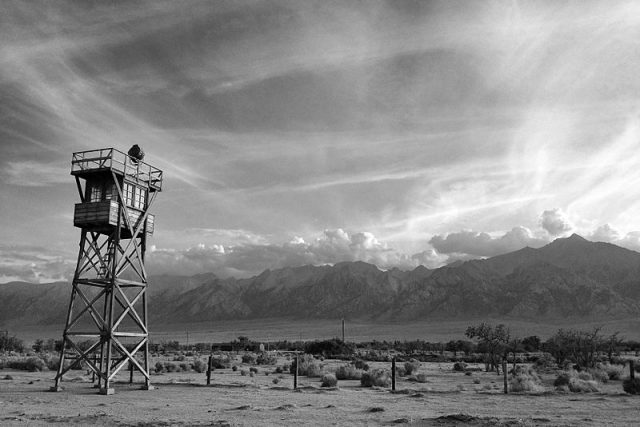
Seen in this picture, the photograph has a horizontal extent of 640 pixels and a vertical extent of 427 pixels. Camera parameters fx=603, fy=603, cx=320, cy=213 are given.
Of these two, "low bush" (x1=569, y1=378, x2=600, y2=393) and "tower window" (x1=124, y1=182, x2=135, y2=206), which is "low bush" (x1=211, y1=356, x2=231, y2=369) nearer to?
"tower window" (x1=124, y1=182, x2=135, y2=206)

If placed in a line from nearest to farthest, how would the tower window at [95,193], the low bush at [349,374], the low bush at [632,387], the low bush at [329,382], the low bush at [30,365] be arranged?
the low bush at [632,387] < the tower window at [95,193] < the low bush at [329,382] < the low bush at [349,374] < the low bush at [30,365]

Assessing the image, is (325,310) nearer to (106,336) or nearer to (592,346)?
(592,346)

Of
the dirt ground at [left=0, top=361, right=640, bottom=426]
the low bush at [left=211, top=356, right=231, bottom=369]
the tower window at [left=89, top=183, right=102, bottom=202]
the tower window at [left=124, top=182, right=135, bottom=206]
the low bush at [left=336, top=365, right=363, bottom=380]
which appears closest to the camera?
the dirt ground at [left=0, top=361, right=640, bottom=426]

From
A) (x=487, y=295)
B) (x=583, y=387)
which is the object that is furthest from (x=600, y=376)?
(x=487, y=295)

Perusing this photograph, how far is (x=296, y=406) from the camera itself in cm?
1978

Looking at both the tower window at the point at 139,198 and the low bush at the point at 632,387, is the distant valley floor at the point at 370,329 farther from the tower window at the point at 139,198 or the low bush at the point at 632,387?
the tower window at the point at 139,198

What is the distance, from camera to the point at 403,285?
192125mm

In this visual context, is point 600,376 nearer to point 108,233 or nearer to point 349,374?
point 349,374

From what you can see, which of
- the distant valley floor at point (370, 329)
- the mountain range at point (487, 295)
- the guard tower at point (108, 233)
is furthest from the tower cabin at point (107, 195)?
the mountain range at point (487, 295)

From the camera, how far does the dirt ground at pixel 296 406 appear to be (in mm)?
16484

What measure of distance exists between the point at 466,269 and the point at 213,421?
17493 cm

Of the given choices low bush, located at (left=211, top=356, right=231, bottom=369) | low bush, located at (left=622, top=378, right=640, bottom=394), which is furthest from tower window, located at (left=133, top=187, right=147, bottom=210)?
low bush, located at (left=622, top=378, right=640, bottom=394)

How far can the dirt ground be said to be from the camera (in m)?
16.5

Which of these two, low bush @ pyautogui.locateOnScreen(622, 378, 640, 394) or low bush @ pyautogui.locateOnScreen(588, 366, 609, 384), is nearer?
low bush @ pyautogui.locateOnScreen(622, 378, 640, 394)
